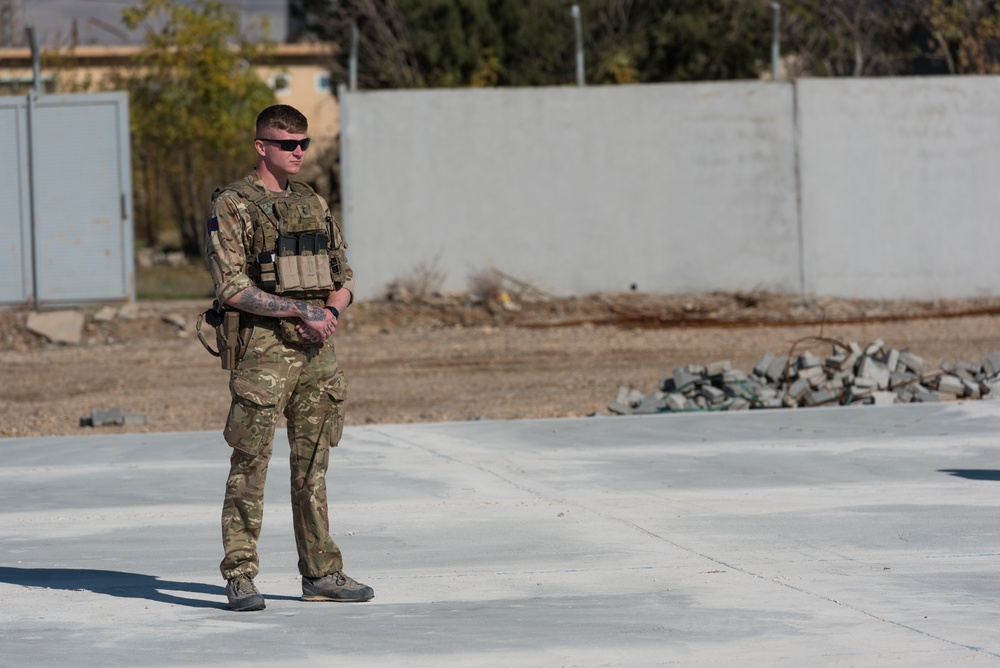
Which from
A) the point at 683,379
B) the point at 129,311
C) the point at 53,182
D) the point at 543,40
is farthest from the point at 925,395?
the point at 543,40

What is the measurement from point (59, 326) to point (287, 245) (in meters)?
12.1

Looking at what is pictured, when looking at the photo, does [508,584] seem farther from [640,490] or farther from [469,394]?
[469,394]

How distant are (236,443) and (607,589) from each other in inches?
57.0

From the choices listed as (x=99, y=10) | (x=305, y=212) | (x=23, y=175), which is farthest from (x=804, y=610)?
(x=99, y=10)

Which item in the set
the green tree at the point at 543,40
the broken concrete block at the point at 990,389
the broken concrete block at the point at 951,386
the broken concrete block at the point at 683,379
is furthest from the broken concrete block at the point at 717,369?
the green tree at the point at 543,40

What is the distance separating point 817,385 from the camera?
1018 centimetres

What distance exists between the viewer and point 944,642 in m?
4.29

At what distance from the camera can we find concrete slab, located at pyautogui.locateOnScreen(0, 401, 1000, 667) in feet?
14.3

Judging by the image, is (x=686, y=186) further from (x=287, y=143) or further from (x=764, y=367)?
(x=287, y=143)

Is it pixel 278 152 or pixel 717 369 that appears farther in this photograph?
pixel 717 369

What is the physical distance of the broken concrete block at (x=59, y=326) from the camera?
15992mm

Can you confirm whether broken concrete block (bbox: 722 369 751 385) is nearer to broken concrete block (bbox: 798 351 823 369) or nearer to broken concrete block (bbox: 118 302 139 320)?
broken concrete block (bbox: 798 351 823 369)

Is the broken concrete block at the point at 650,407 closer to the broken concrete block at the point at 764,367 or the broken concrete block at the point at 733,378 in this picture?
the broken concrete block at the point at 733,378

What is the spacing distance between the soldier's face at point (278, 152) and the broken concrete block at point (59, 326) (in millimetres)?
11870
